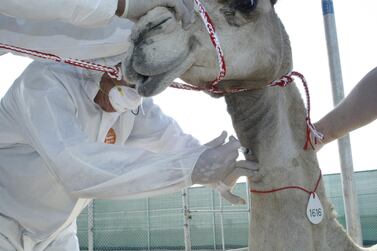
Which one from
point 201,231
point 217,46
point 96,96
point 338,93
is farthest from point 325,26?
point 201,231

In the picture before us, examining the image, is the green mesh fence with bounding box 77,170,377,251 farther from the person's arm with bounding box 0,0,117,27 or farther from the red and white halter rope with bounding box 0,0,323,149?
the person's arm with bounding box 0,0,117,27

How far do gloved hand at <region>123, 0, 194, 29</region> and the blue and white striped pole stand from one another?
1.68 m

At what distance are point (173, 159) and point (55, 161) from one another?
0.49 m

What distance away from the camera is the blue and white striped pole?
121 inches

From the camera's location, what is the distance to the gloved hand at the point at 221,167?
1740 millimetres

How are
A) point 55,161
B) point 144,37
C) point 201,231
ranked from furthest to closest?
point 201,231 < point 55,161 < point 144,37

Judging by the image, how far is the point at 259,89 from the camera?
1.87m

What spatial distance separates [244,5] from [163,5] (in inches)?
11.2

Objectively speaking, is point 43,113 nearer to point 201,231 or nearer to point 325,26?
point 325,26

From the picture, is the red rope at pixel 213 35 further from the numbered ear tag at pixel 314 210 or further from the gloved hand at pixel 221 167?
the numbered ear tag at pixel 314 210

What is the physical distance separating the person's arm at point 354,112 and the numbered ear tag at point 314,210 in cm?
28

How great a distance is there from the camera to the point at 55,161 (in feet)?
6.66

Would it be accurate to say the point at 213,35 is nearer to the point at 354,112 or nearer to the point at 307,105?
the point at 307,105

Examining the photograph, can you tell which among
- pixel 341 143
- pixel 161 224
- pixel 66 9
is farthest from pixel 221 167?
pixel 161 224
